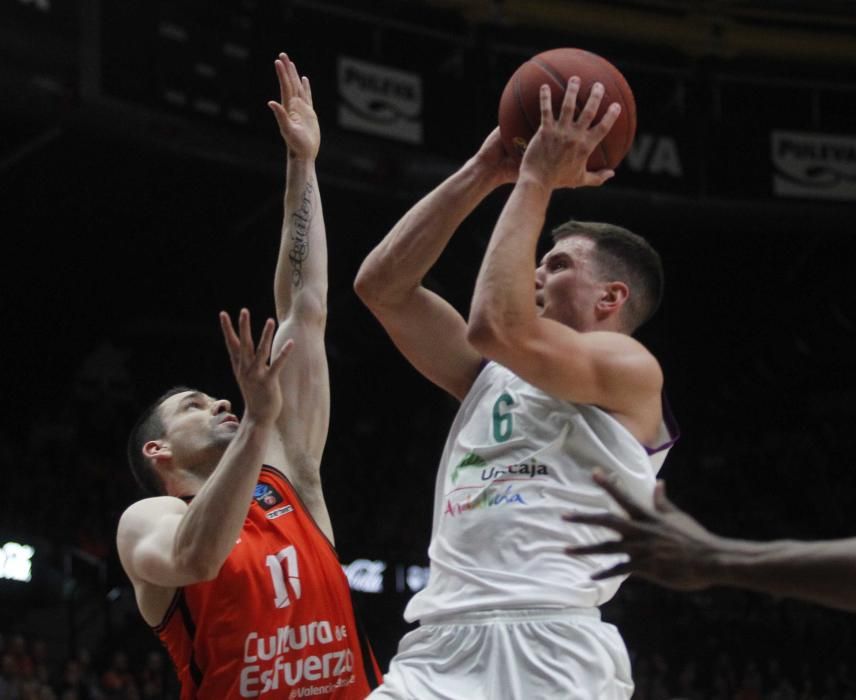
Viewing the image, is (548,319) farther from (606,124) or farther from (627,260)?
(606,124)

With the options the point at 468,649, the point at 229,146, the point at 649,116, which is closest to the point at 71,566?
the point at 229,146

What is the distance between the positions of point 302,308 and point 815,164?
10.7 m

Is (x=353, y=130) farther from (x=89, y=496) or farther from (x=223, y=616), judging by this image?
(x=223, y=616)

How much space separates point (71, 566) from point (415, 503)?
5052mm

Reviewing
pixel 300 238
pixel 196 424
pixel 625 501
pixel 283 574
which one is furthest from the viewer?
pixel 300 238

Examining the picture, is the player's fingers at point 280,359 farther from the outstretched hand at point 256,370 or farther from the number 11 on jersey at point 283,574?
the number 11 on jersey at point 283,574

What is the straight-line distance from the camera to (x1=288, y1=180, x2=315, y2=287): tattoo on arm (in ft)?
14.3

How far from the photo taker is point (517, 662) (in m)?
2.86

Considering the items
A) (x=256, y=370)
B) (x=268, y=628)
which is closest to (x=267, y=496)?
(x=268, y=628)

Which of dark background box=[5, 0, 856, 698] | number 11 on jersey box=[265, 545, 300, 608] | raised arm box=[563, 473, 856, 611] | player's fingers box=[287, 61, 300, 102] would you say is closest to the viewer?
raised arm box=[563, 473, 856, 611]

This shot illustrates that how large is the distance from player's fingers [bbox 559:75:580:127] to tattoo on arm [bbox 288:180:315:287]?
4.70ft

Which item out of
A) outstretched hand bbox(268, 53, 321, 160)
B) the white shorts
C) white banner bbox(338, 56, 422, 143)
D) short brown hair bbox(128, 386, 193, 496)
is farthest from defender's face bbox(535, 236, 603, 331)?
white banner bbox(338, 56, 422, 143)

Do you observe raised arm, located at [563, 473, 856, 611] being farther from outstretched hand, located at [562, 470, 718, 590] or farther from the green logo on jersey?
the green logo on jersey

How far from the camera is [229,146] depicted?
41.1 feet
